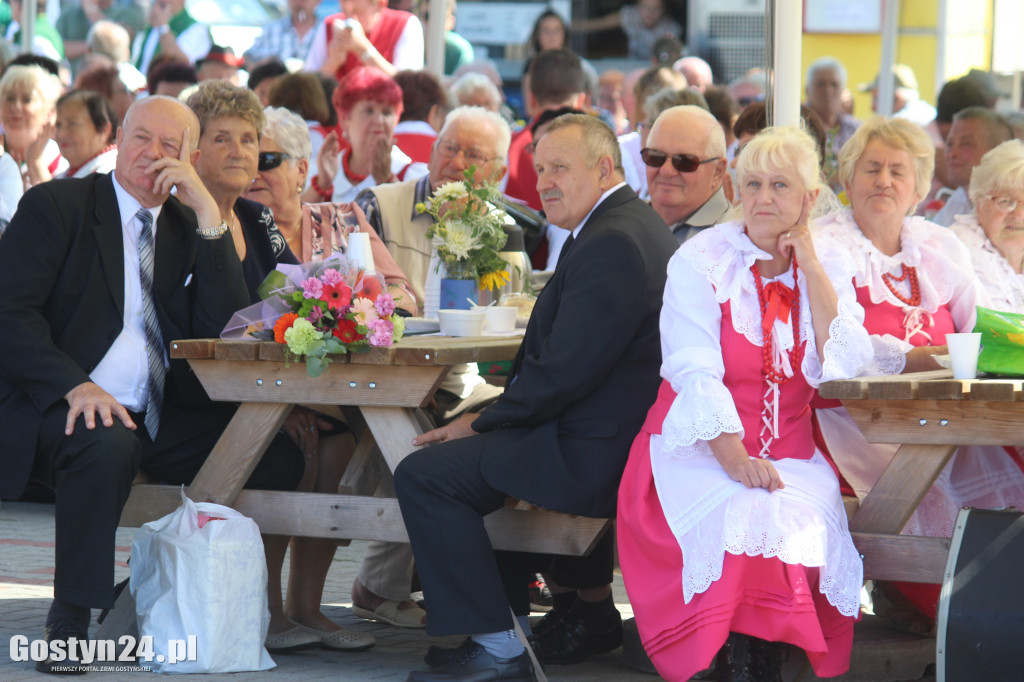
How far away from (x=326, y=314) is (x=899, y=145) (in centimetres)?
184

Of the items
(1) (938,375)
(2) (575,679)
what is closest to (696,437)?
(1) (938,375)

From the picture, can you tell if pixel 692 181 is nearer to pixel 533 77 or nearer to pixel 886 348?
pixel 886 348

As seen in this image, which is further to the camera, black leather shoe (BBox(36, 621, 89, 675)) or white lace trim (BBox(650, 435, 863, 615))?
black leather shoe (BBox(36, 621, 89, 675))

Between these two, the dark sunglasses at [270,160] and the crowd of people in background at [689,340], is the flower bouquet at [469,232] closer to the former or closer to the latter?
the crowd of people in background at [689,340]

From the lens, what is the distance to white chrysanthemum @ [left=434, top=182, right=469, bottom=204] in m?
4.47

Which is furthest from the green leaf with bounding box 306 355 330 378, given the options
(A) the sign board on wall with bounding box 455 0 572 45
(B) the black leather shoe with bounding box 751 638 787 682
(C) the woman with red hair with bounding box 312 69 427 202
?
(A) the sign board on wall with bounding box 455 0 572 45

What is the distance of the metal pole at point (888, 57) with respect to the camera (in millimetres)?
8805

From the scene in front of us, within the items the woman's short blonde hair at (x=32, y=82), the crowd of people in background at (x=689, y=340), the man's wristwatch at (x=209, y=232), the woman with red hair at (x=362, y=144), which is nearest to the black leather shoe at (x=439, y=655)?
the crowd of people in background at (x=689, y=340)

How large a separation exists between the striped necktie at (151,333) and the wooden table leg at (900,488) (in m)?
2.09

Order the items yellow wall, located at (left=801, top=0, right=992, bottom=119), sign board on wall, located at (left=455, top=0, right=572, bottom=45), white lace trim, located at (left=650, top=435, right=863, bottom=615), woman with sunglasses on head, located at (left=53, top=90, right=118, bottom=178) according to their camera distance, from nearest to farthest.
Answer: white lace trim, located at (left=650, top=435, right=863, bottom=615) < woman with sunglasses on head, located at (left=53, top=90, right=118, bottom=178) < yellow wall, located at (left=801, top=0, right=992, bottom=119) < sign board on wall, located at (left=455, top=0, right=572, bottom=45)

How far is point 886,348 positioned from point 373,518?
158 centimetres

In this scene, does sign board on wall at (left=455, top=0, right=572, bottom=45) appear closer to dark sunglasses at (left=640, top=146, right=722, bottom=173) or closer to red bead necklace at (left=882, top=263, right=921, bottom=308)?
dark sunglasses at (left=640, top=146, right=722, bottom=173)

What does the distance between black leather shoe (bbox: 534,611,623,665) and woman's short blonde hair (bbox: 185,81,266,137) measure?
6.42 feet

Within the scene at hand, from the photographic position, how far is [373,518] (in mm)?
3922
